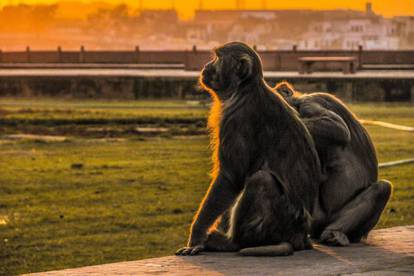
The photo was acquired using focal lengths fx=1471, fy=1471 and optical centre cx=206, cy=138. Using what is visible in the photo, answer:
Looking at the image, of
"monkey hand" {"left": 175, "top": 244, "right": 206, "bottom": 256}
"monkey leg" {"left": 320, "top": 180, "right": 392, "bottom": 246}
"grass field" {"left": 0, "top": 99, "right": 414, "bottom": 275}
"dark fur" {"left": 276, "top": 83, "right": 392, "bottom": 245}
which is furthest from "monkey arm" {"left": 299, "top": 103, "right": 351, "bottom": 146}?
"grass field" {"left": 0, "top": 99, "right": 414, "bottom": 275}

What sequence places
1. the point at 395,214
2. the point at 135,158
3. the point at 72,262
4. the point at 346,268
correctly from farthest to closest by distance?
the point at 135,158, the point at 395,214, the point at 72,262, the point at 346,268

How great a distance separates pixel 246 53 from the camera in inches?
376

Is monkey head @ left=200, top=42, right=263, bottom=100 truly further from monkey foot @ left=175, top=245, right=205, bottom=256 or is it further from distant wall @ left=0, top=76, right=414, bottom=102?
distant wall @ left=0, top=76, right=414, bottom=102

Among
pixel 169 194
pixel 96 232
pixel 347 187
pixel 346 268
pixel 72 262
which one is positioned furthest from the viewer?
pixel 169 194

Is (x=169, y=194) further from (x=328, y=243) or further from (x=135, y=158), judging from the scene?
(x=328, y=243)

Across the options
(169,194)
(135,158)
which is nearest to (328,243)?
(169,194)

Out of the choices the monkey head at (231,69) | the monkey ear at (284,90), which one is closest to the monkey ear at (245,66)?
the monkey head at (231,69)

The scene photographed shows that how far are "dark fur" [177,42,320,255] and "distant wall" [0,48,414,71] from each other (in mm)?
44046

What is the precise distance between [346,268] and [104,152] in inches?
672

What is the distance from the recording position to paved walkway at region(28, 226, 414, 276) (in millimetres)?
8883

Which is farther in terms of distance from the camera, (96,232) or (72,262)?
(96,232)

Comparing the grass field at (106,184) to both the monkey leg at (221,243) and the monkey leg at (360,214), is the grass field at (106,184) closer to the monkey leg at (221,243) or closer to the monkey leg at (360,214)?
the monkey leg at (221,243)

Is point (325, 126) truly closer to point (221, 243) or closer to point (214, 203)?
point (214, 203)

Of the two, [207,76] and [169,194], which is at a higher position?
[207,76]
